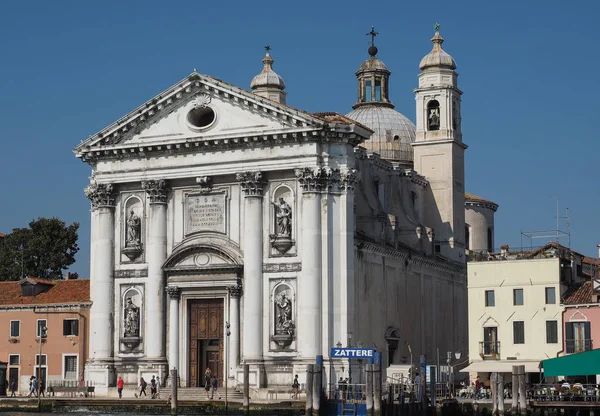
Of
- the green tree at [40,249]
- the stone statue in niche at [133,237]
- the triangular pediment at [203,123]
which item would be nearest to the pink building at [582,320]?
the triangular pediment at [203,123]

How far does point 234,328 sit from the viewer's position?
54.9 metres

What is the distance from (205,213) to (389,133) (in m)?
21.0

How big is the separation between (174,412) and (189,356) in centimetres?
703

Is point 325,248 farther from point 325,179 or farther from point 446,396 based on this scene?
point 446,396

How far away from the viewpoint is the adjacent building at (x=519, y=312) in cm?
5291

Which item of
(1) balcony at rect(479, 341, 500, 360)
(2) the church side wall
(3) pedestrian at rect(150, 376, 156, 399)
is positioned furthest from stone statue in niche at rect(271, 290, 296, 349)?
(1) balcony at rect(479, 341, 500, 360)

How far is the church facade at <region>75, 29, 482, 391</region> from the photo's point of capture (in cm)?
5369

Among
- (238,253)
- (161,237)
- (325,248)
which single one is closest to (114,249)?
(161,237)

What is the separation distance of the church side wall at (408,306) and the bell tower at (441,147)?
2336 millimetres

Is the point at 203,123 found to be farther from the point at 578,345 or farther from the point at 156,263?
the point at 578,345

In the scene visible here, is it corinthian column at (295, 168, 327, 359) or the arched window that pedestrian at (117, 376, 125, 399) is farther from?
the arched window

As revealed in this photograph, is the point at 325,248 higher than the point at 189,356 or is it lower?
higher

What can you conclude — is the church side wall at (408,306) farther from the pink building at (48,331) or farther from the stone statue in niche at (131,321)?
the pink building at (48,331)

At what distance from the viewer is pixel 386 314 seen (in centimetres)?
5866
